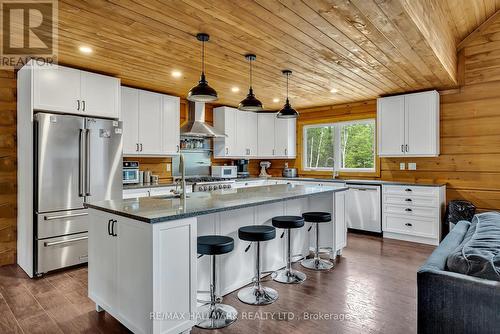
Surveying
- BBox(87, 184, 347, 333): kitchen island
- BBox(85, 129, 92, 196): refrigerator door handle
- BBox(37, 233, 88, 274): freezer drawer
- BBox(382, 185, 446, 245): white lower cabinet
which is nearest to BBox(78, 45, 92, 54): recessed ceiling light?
BBox(85, 129, 92, 196): refrigerator door handle

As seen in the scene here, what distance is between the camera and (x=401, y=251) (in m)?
4.36

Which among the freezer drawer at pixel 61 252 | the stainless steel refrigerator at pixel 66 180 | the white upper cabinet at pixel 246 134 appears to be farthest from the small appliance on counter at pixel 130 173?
the white upper cabinet at pixel 246 134

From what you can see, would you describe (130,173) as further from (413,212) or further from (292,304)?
(413,212)

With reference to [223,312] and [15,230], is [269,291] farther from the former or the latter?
[15,230]

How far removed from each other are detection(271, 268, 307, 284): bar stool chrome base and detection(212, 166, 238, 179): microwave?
2.89 meters

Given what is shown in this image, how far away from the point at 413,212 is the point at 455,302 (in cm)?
358

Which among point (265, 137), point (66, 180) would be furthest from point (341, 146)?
point (66, 180)

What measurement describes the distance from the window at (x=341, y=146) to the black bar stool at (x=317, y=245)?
278cm

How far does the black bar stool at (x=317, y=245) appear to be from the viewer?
3512 millimetres

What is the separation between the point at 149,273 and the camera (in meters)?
2.03

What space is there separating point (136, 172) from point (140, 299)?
111 inches

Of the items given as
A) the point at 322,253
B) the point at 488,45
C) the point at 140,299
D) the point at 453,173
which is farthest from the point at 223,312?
the point at 488,45

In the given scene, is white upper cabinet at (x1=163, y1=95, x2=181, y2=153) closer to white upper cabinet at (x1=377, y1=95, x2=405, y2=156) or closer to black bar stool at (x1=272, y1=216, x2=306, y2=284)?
black bar stool at (x1=272, y1=216, x2=306, y2=284)

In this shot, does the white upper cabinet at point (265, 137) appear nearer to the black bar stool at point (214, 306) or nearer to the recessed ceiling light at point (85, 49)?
the recessed ceiling light at point (85, 49)
